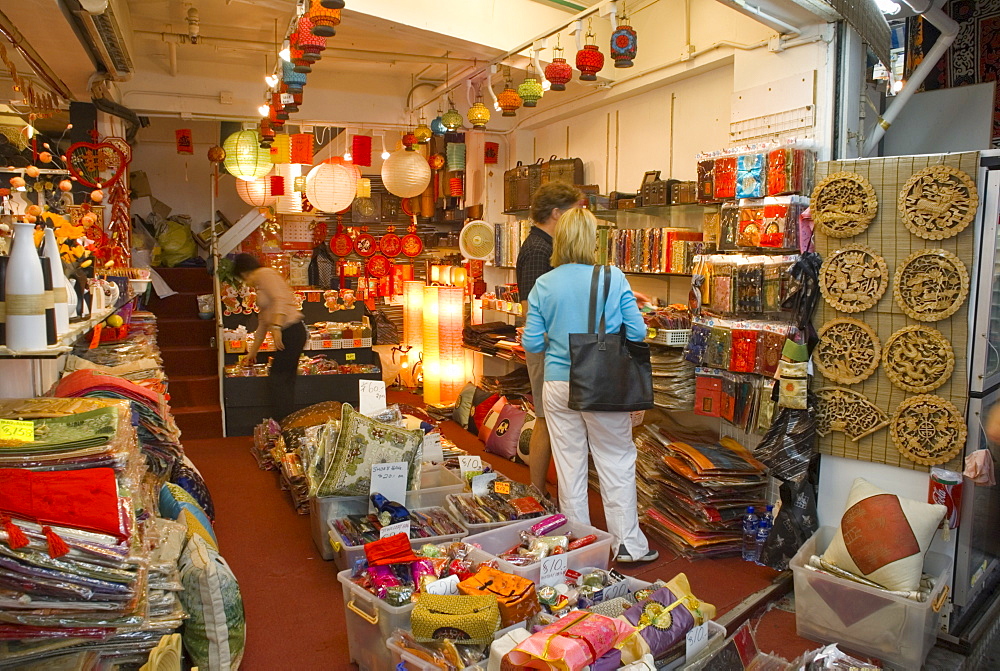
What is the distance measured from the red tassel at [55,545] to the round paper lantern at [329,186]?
5965mm

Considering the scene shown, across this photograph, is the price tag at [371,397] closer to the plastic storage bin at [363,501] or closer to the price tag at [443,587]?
the plastic storage bin at [363,501]

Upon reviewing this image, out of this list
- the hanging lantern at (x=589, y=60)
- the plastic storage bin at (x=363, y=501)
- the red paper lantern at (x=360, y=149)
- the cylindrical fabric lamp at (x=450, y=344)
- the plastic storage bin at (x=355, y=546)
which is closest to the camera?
the plastic storage bin at (x=355, y=546)

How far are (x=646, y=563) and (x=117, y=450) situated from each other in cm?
278

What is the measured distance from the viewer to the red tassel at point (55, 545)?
173cm

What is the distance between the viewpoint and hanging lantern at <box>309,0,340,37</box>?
3.29 metres

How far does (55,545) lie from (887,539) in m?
3.04

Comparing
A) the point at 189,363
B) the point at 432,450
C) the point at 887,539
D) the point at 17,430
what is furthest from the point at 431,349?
the point at 17,430

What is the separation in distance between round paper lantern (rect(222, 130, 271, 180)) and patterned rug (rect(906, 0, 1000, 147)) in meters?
5.32

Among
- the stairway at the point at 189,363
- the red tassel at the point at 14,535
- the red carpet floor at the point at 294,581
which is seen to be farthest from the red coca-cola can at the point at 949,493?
the stairway at the point at 189,363

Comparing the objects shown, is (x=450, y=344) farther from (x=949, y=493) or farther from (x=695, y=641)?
(x=695, y=641)

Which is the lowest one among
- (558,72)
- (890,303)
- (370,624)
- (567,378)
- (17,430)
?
(370,624)

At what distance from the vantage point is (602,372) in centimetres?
351

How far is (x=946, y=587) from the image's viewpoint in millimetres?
3182

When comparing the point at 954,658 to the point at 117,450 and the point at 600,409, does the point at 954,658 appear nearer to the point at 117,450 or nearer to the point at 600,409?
the point at 600,409
